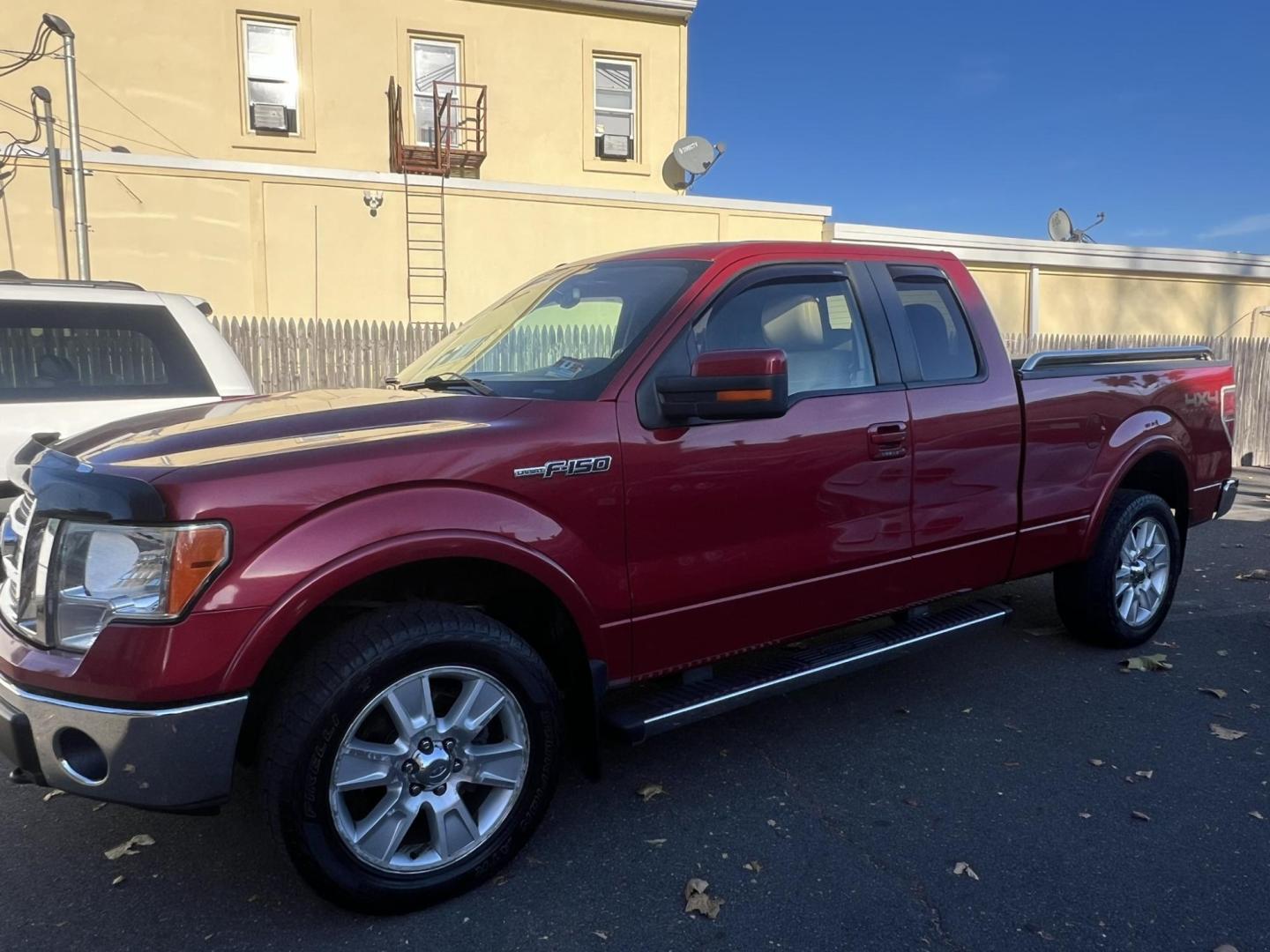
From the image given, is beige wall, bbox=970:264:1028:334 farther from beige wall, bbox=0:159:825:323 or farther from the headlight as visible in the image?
the headlight

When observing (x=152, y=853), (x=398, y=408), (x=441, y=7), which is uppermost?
(x=441, y=7)

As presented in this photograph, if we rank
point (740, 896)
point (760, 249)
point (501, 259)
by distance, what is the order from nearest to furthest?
point (740, 896) < point (760, 249) < point (501, 259)

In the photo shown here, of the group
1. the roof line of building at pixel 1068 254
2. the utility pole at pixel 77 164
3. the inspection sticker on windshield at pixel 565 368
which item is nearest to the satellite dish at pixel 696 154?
the roof line of building at pixel 1068 254

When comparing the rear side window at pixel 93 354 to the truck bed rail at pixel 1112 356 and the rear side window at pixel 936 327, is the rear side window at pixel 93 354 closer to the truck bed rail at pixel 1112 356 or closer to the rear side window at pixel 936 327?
the rear side window at pixel 936 327

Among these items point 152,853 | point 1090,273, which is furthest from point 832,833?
point 1090,273

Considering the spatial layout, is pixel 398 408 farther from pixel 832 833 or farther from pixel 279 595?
pixel 832 833

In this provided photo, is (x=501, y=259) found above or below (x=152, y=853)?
above

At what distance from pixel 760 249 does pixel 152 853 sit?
3.03 metres

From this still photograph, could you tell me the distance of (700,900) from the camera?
108 inches

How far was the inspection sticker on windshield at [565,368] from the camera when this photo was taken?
319 centimetres

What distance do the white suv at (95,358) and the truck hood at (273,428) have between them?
1997 mm

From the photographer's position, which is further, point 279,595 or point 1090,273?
point 1090,273

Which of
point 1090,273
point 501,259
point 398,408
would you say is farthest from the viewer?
point 1090,273

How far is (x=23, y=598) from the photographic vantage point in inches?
99.9
